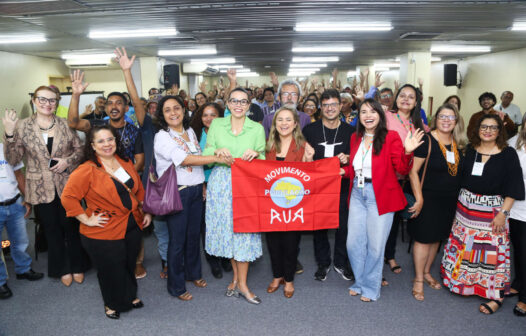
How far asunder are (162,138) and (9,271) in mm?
2531

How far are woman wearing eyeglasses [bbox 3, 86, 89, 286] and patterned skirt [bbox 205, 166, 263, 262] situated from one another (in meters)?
1.29

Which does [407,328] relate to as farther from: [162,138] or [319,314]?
[162,138]

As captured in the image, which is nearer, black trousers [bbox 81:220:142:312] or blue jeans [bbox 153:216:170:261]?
black trousers [bbox 81:220:142:312]

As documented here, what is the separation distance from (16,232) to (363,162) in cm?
344

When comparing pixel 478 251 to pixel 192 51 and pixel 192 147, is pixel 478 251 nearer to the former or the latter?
pixel 192 147

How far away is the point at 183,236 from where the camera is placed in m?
3.05

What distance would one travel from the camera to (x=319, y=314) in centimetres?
294

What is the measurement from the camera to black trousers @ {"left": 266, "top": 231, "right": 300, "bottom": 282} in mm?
3092

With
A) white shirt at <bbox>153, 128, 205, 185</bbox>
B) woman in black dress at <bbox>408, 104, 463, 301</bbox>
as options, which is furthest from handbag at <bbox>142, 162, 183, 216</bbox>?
woman in black dress at <bbox>408, 104, 463, 301</bbox>

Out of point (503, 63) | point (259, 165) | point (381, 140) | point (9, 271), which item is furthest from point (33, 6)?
point (503, 63)

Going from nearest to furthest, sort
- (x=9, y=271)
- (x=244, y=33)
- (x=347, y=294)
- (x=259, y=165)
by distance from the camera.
Answer: (x=259, y=165) → (x=347, y=294) → (x=9, y=271) → (x=244, y=33)

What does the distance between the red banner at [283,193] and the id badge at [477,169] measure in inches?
44.1

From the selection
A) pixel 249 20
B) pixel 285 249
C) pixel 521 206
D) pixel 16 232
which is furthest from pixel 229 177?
pixel 249 20

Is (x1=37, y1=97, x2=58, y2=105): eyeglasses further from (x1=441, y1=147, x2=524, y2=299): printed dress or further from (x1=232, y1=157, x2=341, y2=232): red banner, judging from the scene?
(x1=441, y1=147, x2=524, y2=299): printed dress
